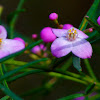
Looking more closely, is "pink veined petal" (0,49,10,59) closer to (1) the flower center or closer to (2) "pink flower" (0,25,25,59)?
(2) "pink flower" (0,25,25,59)

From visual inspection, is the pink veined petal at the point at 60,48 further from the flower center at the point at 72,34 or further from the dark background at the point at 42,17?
the dark background at the point at 42,17

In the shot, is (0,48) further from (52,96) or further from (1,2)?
(1,2)

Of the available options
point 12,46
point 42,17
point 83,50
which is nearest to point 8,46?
point 12,46

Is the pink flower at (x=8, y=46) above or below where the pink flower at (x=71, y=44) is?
below

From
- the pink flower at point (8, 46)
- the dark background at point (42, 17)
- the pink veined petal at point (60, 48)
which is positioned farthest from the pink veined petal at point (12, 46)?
the dark background at point (42, 17)

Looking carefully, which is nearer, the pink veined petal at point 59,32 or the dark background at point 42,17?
the pink veined petal at point 59,32

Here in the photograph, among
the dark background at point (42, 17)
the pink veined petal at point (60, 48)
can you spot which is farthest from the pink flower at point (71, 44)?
the dark background at point (42, 17)

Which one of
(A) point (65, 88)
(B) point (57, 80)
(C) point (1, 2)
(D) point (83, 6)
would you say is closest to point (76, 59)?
(B) point (57, 80)

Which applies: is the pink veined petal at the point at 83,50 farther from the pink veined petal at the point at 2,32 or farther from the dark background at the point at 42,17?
the dark background at the point at 42,17
